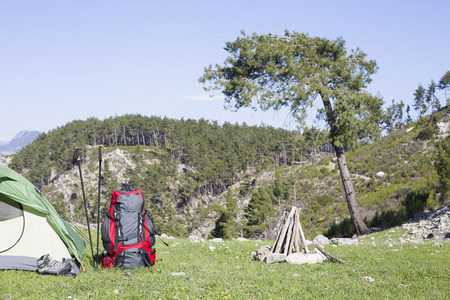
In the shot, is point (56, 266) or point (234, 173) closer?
point (56, 266)

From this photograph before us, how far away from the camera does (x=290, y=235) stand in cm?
815

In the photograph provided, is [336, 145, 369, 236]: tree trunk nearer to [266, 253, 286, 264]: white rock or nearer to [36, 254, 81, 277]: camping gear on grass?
[266, 253, 286, 264]: white rock

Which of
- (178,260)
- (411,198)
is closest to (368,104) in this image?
(411,198)

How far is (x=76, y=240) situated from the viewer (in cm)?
777

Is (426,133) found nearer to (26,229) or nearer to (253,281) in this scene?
(253,281)

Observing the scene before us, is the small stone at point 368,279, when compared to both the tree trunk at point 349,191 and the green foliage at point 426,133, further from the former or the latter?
the green foliage at point 426,133

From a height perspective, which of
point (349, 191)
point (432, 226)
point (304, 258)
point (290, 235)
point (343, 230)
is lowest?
point (343, 230)

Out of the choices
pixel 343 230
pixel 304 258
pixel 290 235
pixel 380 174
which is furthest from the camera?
pixel 380 174

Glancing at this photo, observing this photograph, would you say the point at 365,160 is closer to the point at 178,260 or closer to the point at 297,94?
the point at 297,94

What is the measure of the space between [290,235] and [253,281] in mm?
2429

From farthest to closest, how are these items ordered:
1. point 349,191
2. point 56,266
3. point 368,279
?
point 349,191 → point 56,266 → point 368,279

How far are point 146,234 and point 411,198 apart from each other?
1491cm

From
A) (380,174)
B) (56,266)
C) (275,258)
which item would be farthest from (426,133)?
(56,266)

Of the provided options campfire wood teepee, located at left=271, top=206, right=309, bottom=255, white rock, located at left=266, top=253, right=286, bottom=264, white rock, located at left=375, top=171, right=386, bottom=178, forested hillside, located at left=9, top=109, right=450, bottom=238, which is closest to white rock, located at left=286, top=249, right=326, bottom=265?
white rock, located at left=266, top=253, right=286, bottom=264
